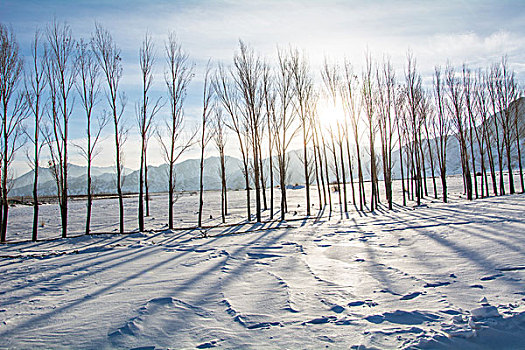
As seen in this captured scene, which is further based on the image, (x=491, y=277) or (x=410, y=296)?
(x=491, y=277)

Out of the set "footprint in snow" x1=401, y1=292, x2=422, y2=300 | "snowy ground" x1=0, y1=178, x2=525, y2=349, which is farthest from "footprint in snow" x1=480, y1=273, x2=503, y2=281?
"footprint in snow" x1=401, y1=292, x2=422, y2=300

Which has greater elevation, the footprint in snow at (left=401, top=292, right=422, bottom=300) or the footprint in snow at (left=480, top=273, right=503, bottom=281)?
the footprint in snow at (left=480, top=273, right=503, bottom=281)

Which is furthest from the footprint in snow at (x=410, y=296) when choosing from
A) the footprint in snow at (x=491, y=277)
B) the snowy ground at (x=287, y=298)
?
the footprint in snow at (x=491, y=277)

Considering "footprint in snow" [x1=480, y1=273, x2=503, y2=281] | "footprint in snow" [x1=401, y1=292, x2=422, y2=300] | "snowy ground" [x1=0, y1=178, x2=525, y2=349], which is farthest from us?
"footprint in snow" [x1=480, y1=273, x2=503, y2=281]

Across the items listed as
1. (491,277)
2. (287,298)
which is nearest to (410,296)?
(491,277)

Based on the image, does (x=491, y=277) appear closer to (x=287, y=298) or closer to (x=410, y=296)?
(x=410, y=296)

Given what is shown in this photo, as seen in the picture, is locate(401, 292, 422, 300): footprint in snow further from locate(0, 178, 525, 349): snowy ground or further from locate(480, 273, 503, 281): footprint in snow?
locate(480, 273, 503, 281): footprint in snow

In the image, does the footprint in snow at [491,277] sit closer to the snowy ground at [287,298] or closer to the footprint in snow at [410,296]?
the snowy ground at [287,298]

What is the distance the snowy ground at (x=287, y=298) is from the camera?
2.29m

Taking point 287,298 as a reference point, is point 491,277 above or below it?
above

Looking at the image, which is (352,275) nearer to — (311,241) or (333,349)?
(333,349)

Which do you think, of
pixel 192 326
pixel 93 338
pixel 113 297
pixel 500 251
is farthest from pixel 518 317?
pixel 113 297

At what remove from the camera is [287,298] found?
10.5 ft

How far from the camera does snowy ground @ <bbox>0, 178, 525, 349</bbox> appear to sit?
229 centimetres
